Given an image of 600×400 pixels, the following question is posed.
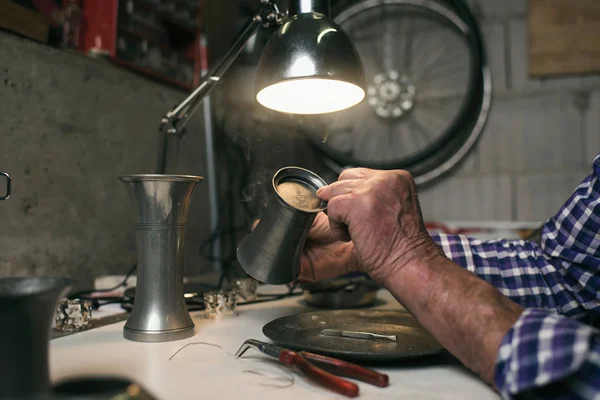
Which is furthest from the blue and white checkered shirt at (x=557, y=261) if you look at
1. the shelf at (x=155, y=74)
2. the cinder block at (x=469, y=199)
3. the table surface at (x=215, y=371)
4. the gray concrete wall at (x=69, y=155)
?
the cinder block at (x=469, y=199)

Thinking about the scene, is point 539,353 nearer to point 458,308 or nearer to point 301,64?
point 458,308

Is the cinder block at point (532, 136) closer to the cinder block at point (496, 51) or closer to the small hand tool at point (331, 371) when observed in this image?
the cinder block at point (496, 51)

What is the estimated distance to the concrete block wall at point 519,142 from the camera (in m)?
2.45

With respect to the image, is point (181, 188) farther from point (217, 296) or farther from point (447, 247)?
point (447, 247)

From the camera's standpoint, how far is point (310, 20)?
906 millimetres

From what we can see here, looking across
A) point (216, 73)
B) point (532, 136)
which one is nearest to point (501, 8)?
point (532, 136)

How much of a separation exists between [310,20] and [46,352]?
28.1 inches

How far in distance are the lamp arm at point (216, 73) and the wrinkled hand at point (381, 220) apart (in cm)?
46

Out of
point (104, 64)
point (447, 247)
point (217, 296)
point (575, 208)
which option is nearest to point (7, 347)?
point (217, 296)

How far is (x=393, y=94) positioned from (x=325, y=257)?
6.03ft

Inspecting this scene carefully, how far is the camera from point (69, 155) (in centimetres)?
131

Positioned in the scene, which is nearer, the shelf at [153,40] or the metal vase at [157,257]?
the metal vase at [157,257]

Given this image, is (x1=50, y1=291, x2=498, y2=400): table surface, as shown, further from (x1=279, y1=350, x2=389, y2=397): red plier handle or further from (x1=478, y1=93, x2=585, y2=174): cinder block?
(x1=478, y1=93, x2=585, y2=174): cinder block

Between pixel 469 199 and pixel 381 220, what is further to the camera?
pixel 469 199
